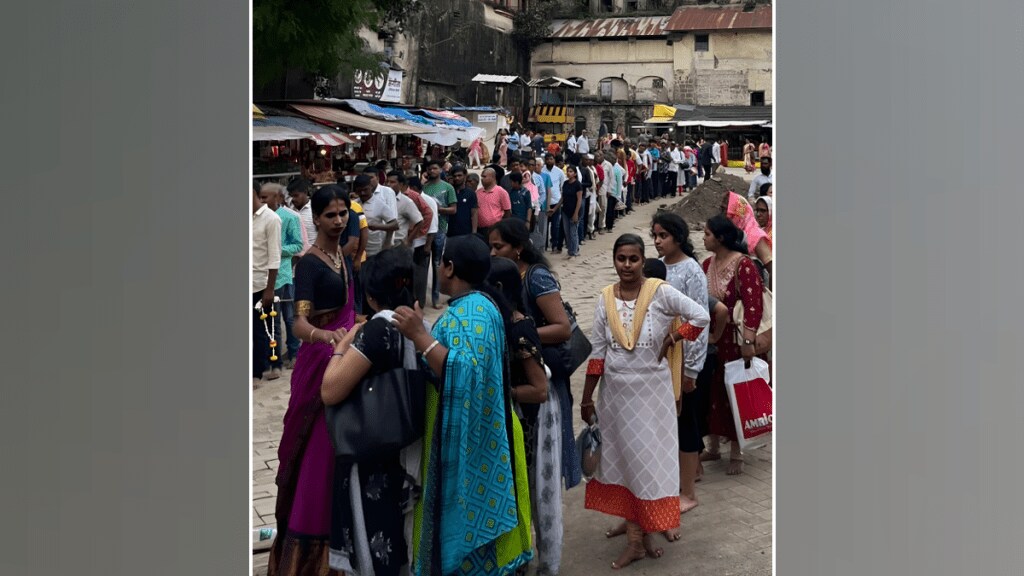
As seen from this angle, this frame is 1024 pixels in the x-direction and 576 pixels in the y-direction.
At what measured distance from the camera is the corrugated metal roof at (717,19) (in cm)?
3566

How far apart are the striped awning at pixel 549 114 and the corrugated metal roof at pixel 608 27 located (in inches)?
152

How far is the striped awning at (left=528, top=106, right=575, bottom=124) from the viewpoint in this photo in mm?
35375

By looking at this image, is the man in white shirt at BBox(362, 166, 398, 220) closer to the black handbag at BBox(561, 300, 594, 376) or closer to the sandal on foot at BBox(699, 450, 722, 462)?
the sandal on foot at BBox(699, 450, 722, 462)

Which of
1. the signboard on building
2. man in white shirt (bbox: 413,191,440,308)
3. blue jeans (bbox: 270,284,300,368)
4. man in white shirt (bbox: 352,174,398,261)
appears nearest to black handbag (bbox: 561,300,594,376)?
blue jeans (bbox: 270,284,300,368)

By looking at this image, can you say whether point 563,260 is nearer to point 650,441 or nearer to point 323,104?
point 323,104

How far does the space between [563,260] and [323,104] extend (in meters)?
5.77

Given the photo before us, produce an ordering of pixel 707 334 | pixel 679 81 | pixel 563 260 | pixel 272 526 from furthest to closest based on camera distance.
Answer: pixel 679 81 → pixel 563 260 → pixel 707 334 → pixel 272 526

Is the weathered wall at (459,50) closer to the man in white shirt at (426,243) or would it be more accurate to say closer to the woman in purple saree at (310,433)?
the man in white shirt at (426,243)

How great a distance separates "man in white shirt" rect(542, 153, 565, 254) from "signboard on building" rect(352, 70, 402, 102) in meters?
7.22

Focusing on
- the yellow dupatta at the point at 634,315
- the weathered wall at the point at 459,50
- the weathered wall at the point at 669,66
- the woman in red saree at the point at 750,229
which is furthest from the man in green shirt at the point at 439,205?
the weathered wall at the point at 669,66

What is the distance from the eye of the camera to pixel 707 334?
4574 millimetres

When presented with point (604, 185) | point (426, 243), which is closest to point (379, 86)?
point (604, 185)

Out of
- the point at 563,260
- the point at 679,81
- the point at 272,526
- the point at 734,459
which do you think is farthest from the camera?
the point at 679,81

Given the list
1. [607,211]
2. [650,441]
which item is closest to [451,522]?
[650,441]
